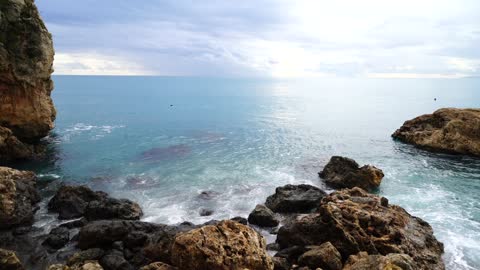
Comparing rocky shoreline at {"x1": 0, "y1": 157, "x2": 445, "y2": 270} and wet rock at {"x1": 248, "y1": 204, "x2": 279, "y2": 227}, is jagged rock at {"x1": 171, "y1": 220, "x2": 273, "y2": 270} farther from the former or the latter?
wet rock at {"x1": 248, "y1": 204, "x2": 279, "y2": 227}

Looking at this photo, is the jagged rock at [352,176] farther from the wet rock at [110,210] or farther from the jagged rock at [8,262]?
the jagged rock at [8,262]

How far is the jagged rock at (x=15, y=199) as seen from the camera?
94.6 feet

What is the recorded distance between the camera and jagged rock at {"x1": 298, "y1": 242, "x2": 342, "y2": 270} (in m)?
20.9

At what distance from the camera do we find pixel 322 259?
2098cm

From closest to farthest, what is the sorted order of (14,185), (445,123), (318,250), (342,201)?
(318,250) → (342,201) → (14,185) → (445,123)

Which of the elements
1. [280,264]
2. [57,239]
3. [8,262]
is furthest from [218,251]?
[57,239]

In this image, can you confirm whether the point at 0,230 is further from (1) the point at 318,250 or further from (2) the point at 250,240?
(1) the point at 318,250

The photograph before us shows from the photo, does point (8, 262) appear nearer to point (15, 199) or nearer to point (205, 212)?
point (15, 199)

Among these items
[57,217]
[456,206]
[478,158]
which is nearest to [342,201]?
[456,206]

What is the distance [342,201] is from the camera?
27453 mm

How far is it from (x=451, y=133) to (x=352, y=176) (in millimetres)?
27885

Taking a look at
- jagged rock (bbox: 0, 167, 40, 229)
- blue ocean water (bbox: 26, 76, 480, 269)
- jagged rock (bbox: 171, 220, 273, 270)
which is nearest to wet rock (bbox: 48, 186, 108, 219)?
blue ocean water (bbox: 26, 76, 480, 269)

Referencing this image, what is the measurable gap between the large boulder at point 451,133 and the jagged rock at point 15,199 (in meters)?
57.4

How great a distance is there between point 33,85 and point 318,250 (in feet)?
142
